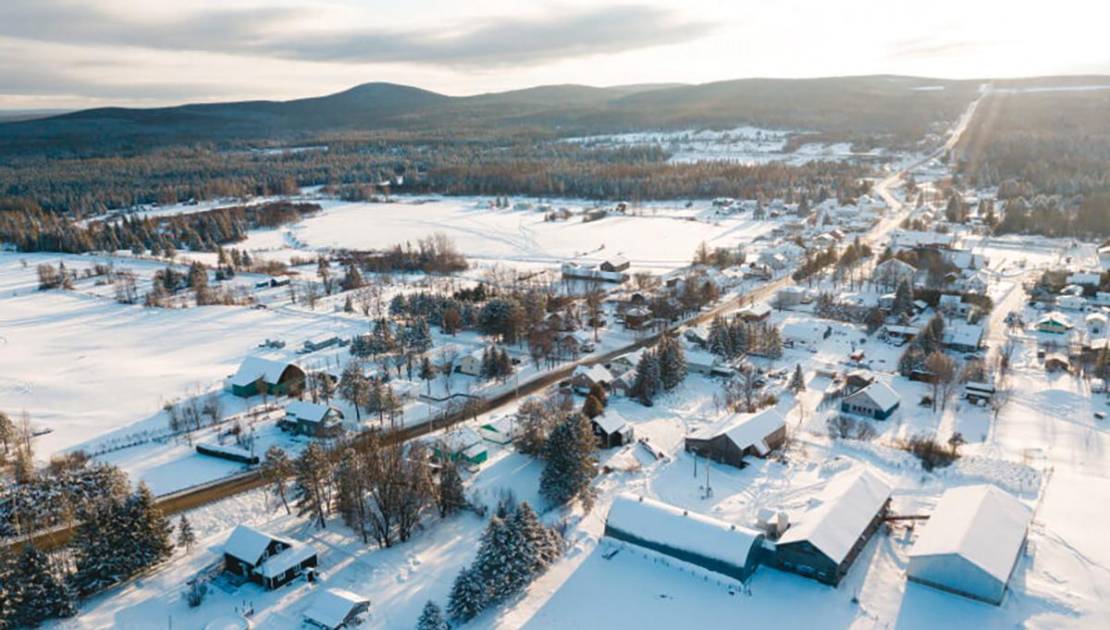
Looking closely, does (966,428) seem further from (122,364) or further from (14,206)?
(14,206)

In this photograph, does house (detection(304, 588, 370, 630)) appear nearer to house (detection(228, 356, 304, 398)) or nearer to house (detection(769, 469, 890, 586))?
house (detection(769, 469, 890, 586))

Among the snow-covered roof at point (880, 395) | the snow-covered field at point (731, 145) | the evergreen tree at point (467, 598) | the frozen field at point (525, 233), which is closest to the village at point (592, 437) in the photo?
the evergreen tree at point (467, 598)

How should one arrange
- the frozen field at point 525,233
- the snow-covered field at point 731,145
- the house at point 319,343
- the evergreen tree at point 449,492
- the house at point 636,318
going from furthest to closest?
the snow-covered field at point 731,145, the frozen field at point 525,233, the house at point 636,318, the house at point 319,343, the evergreen tree at point 449,492

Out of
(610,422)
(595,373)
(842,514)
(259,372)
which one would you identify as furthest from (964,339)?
(259,372)

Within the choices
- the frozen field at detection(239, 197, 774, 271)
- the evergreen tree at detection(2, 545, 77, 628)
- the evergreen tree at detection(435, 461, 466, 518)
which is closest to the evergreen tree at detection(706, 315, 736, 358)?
the evergreen tree at detection(435, 461, 466, 518)

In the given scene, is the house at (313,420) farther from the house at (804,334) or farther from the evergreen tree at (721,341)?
the house at (804,334)

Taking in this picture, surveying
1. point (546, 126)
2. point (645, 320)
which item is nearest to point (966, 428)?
point (645, 320)

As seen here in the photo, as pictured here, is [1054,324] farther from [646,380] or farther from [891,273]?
[646,380]
